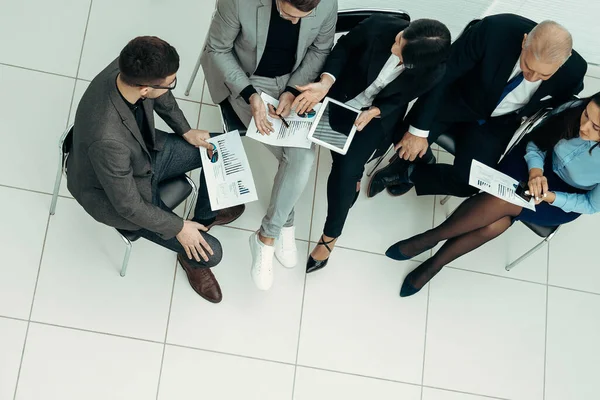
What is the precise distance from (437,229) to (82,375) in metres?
1.81

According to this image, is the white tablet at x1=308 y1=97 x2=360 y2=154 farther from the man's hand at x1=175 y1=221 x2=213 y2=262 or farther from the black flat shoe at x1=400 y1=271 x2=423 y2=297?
the black flat shoe at x1=400 y1=271 x2=423 y2=297

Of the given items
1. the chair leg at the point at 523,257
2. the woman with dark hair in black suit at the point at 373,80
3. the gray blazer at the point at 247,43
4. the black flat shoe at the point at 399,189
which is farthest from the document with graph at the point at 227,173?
the chair leg at the point at 523,257

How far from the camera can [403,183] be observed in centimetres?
320

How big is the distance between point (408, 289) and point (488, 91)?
1073 mm

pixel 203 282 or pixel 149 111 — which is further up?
pixel 149 111

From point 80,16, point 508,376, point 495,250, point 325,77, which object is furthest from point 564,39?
point 80,16

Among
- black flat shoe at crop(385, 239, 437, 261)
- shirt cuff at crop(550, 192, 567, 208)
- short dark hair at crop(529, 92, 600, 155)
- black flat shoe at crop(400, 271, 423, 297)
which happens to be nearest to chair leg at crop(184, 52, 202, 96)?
black flat shoe at crop(385, 239, 437, 261)

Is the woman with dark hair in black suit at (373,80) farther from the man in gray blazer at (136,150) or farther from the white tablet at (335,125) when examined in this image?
the man in gray blazer at (136,150)

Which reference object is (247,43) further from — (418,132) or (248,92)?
(418,132)

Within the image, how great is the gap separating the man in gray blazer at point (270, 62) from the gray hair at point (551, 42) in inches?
32.4

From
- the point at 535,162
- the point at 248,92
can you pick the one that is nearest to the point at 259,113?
the point at 248,92

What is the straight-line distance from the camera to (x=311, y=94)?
102 inches

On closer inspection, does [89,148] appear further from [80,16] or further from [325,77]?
[80,16]

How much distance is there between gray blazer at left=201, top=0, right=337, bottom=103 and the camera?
2422mm
